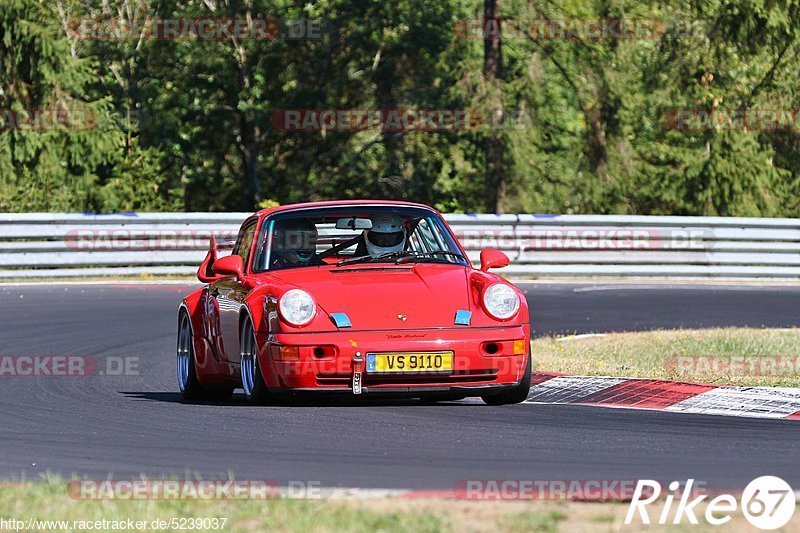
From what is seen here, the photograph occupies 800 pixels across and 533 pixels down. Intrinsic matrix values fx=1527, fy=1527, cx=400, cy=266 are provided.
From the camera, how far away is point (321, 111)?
108ft

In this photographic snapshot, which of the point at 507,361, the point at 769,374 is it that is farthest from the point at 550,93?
the point at 507,361

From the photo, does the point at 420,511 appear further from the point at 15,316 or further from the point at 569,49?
the point at 569,49

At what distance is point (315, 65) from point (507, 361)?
2488 centimetres

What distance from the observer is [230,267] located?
9750mm

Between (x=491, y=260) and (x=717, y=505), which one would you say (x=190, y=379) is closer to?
(x=491, y=260)

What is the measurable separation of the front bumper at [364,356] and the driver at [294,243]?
3.36 feet

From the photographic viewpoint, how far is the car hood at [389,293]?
887 centimetres

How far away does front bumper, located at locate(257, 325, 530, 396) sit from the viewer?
873cm

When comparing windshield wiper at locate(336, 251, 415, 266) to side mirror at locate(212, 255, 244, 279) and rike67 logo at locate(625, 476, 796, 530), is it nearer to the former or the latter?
side mirror at locate(212, 255, 244, 279)

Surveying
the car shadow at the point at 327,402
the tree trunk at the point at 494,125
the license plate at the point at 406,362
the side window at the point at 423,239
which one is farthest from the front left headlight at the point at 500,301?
the tree trunk at the point at 494,125

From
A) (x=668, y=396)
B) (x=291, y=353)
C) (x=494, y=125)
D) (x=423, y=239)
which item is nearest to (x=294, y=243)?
(x=423, y=239)

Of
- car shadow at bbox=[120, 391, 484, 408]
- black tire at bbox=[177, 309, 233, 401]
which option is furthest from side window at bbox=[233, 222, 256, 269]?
car shadow at bbox=[120, 391, 484, 408]

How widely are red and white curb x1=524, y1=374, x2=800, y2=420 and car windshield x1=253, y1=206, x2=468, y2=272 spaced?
1.16m

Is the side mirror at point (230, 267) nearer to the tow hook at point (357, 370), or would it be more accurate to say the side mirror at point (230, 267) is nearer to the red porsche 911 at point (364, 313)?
the red porsche 911 at point (364, 313)
